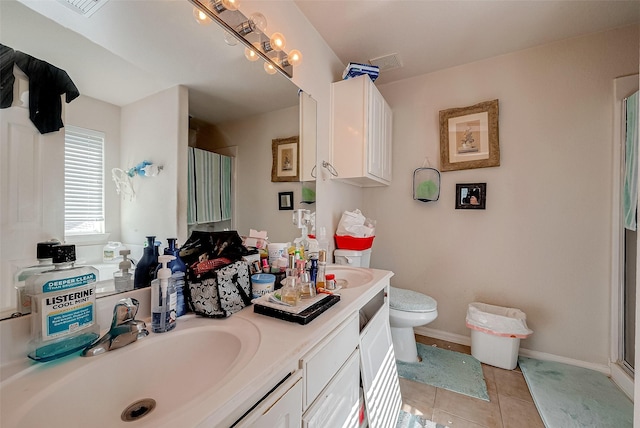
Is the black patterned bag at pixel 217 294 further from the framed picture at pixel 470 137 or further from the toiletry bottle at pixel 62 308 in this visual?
the framed picture at pixel 470 137

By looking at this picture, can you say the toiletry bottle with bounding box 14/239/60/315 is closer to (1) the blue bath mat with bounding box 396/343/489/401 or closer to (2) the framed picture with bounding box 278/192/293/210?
(2) the framed picture with bounding box 278/192/293/210

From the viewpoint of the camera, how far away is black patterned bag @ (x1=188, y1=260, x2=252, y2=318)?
82 cm

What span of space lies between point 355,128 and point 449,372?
1907mm

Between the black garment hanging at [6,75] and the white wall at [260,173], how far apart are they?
0.58m

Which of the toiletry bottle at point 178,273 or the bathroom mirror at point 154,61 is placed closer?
the bathroom mirror at point 154,61

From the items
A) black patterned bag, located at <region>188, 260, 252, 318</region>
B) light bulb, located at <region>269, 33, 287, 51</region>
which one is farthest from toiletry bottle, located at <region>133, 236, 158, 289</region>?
light bulb, located at <region>269, 33, 287, 51</region>

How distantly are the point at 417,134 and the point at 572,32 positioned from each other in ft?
3.83

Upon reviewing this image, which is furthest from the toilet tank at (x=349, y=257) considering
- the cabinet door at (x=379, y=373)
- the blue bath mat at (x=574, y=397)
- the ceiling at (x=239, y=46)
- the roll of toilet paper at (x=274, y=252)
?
the blue bath mat at (x=574, y=397)

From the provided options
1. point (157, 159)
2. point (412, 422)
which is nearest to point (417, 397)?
point (412, 422)

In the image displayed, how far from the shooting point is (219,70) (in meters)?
1.06

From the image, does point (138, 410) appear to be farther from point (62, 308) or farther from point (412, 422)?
point (412, 422)

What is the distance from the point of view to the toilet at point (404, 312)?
5.64 ft

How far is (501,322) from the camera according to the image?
5.87 feet

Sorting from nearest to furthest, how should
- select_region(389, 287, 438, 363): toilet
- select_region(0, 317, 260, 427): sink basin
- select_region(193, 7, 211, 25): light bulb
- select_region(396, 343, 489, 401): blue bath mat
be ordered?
1. select_region(0, 317, 260, 427): sink basin
2. select_region(193, 7, 211, 25): light bulb
3. select_region(396, 343, 489, 401): blue bath mat
4. select_region(389, 287, 438, 363): toilet
